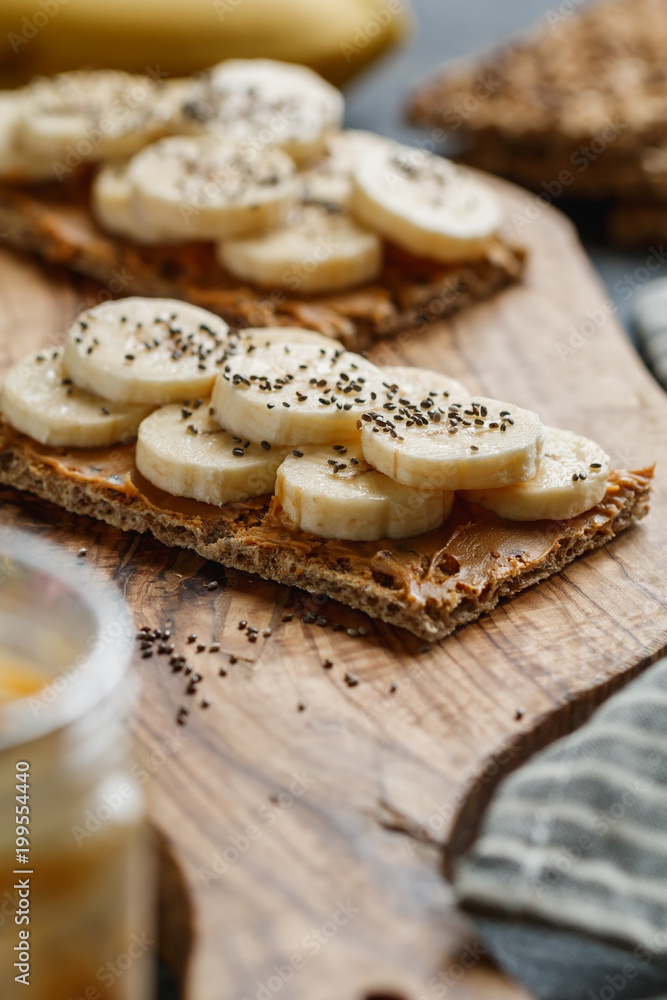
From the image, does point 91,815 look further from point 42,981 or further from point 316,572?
point 316,572

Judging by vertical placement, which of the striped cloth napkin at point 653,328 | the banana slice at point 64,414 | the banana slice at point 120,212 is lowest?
the banana slice at point 120,212

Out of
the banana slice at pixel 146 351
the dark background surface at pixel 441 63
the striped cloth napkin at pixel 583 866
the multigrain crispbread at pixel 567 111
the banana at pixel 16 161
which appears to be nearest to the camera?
the striped cloth napkin at pixel 583 866

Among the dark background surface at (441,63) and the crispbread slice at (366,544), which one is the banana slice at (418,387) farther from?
the dark background surface at (441,63)

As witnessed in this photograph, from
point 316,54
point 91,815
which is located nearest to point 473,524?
point 91,815

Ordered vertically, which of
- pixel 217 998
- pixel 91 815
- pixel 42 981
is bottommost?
pixel 217 998

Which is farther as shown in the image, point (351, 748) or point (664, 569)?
point (664, 569)

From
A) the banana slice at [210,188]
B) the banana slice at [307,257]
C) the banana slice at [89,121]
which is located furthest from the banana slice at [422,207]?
the banana slice at [89,121]
